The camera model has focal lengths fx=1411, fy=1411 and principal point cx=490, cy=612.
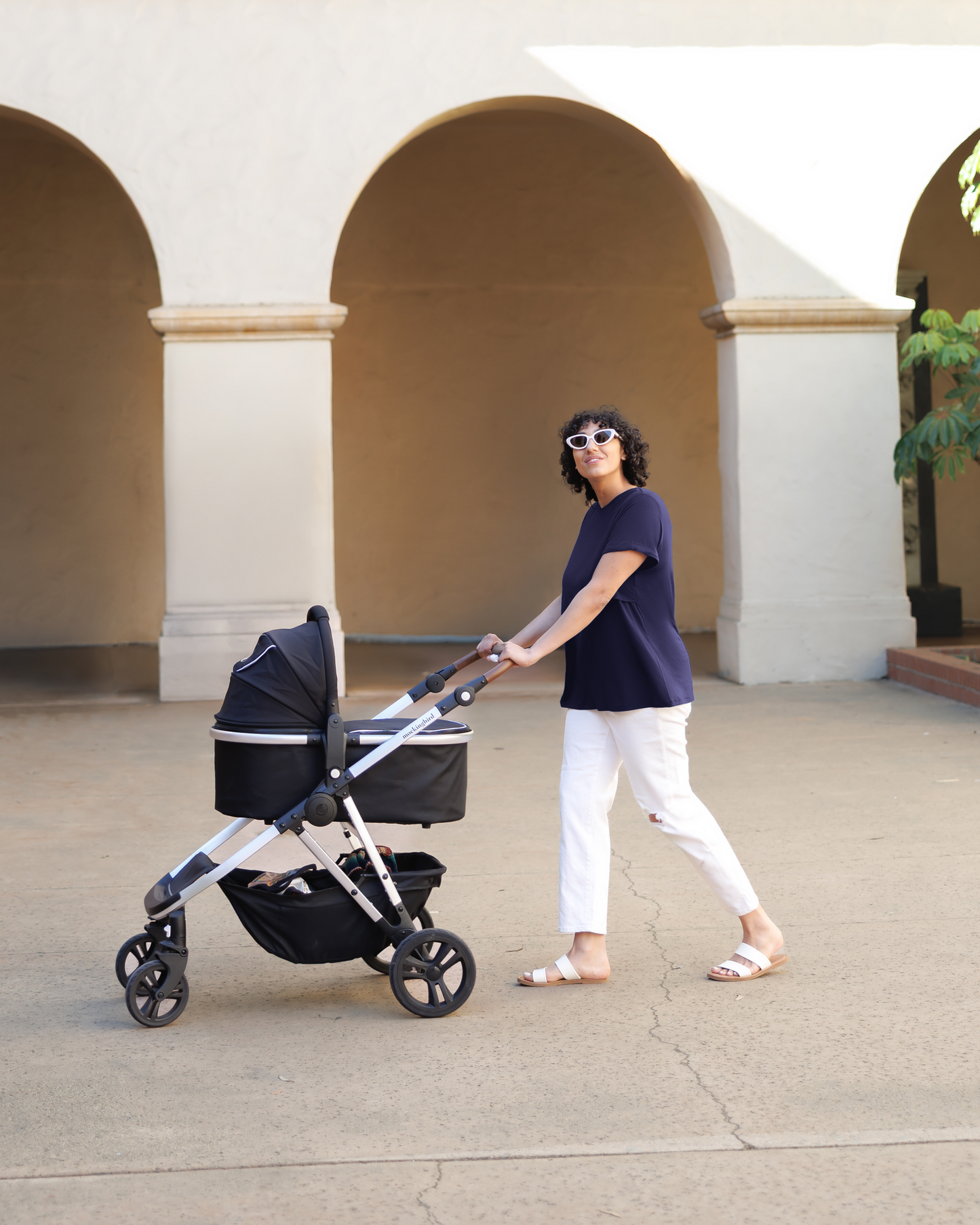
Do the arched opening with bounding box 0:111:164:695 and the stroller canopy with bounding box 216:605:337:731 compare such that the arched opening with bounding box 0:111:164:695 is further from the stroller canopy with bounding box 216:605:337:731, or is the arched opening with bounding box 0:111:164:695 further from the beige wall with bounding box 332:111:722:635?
the stroller canopy with bounding box 216:605:337:731

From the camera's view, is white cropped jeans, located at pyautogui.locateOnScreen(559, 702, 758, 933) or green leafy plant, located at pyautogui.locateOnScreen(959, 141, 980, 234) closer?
white cropped jeans, located at pyautogui.locateOnScreen(559, 702, 758, 933)

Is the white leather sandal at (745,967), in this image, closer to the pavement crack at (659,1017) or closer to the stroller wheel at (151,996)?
the pavement crack at (659,1017)

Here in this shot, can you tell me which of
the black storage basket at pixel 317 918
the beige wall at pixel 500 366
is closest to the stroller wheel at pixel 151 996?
the black storage basket at pixel 317 918

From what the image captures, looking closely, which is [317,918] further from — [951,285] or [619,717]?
[951,285]

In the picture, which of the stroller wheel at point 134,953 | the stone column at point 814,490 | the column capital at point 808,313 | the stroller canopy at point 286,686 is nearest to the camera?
the stroller canopy at point 286,686

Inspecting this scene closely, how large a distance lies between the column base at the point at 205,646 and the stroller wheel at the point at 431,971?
19.0ft

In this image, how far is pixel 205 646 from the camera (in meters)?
9.48

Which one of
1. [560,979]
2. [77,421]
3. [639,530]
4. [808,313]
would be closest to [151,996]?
[560,979]

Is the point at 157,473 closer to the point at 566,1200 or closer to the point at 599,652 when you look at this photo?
the point at 599,652

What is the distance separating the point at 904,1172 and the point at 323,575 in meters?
7.34

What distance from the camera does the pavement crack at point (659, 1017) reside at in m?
3.03

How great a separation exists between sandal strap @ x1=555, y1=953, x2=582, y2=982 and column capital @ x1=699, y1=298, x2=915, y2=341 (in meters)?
6.72

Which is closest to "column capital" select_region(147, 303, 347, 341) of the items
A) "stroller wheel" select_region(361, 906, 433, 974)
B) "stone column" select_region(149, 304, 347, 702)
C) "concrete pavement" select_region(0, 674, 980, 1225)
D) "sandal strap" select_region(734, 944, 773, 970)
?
"stone column" select_region(149, 304, 347, 702)

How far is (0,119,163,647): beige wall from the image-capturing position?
13.1 m
